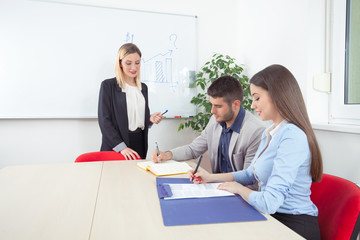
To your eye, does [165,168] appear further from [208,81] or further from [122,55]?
[208,81]

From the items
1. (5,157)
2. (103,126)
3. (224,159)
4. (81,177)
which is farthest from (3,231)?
(5,157)

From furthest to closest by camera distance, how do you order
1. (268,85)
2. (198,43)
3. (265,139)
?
1. (198,43)
2. (265,139)
3. (268,85)

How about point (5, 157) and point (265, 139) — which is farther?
point (5, 157)

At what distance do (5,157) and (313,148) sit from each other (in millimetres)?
2819

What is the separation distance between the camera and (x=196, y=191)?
115cm

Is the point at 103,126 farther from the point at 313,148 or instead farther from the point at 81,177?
the point at 313,148

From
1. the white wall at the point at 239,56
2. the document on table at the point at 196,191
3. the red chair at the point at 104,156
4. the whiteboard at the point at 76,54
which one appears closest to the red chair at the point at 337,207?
the document on table at the point at 196,191

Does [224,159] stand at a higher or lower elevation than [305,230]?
higher

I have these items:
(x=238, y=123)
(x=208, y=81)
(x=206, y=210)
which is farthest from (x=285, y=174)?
(x=208, y=81)

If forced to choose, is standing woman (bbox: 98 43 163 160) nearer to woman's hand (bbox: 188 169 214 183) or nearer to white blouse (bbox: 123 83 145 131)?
white blouse (bbox: 123 83 145 131)

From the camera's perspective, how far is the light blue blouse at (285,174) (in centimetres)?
94

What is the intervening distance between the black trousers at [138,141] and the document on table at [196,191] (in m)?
1.14

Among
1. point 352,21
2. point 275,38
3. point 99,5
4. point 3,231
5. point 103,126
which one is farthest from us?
point 99,5

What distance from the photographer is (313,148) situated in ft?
3.36
